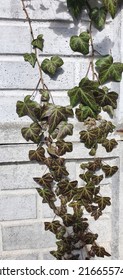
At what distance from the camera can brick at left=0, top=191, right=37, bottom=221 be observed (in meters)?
1.62

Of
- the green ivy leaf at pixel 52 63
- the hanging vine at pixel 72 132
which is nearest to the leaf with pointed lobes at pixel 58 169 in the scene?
the hanging vine at pixel 72 132

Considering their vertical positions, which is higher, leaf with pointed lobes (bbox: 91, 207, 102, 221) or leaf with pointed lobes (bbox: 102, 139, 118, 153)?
leaf with pointed lobes (bbox: 102, 139, 118, 153)

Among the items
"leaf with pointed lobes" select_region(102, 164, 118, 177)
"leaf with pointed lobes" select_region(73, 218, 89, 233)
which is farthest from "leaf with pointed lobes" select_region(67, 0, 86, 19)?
"leaf with pointed lobes" select_region(73, 218, 89, 233)

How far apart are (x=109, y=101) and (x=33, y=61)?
13.7 inches

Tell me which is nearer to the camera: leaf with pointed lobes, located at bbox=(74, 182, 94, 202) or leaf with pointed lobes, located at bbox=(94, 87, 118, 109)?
leaf with pointed lobes, located at bbox=(94, 87, 118, 109)

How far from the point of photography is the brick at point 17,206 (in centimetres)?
162

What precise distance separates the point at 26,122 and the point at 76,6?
1.64ft

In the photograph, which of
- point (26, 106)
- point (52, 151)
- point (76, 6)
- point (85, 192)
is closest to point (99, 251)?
point (85, 192)

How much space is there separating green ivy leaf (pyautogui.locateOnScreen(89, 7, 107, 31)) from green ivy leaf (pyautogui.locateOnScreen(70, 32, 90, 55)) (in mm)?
58

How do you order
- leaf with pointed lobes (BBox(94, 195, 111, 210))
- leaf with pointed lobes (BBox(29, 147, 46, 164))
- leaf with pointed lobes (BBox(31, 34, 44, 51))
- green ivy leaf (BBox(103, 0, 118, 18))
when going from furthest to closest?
1. leaf with pointed lobes (BBox(94, 195, 111, 210))
2. leaf with pointed lobes (BBox(29, 147, 46, 164))
3. leaf with pointed lobes (BBox(31, 34, 44, 51))
4. green ivy leaf (BBox(103, 0, 118, 18))

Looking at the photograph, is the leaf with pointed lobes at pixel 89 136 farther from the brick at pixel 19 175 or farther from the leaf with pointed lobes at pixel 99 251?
the leaf with pointed lobes at pixel 99 251

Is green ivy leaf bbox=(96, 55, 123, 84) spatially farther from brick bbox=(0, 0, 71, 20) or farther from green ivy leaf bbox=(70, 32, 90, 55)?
brick bbox=(0, 0, 71, 20)

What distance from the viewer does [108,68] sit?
146 centimetres
